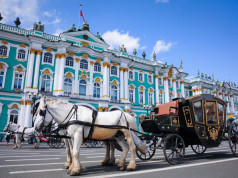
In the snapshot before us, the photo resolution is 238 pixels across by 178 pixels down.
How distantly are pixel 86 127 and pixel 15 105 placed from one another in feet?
65.1

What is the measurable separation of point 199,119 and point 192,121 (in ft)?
1.56

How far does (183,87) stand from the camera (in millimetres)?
37281

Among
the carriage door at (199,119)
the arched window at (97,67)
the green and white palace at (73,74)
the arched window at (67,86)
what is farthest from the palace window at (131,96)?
the carriage door at (199,119)

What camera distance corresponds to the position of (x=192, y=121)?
284 inches

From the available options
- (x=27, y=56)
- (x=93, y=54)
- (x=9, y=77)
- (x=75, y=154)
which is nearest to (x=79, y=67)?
(x=93, y=54)

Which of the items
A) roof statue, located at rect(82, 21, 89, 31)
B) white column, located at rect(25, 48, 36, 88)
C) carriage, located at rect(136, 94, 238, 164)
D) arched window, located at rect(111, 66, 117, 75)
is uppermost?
roof statue, located at rect(82, 21, 89, 31)

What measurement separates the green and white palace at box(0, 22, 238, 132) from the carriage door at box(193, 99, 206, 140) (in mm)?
16374

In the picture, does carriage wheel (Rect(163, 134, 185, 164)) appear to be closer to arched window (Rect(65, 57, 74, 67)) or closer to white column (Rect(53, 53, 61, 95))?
white column (Rect(53, 53, 61, 95))

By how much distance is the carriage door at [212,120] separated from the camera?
7.59m

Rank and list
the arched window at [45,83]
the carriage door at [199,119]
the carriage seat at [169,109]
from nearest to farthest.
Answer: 1. the carriage door at [199,119]
2. the carriage seat at [169,109]
3. the arched window at [45,83]

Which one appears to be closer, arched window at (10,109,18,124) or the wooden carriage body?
the wooden carriage body

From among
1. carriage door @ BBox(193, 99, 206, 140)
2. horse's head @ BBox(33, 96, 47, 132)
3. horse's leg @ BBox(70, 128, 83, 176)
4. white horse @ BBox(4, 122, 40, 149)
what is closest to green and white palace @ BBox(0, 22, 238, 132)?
white horse @ BBox(4, 122, 40, 149)

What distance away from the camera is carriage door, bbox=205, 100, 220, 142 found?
7.59 metres

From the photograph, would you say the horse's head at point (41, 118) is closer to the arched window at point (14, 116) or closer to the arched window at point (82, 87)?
the arched window at point (14, 116)
